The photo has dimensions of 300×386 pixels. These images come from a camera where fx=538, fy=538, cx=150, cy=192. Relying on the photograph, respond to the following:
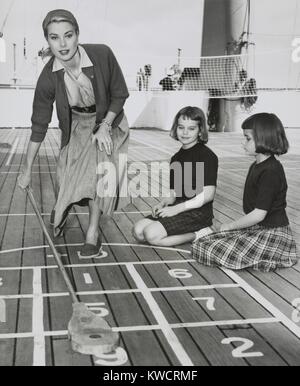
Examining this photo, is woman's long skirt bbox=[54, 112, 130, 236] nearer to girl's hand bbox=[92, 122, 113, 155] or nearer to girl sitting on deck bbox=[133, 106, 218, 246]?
girl's hand bbox=[92, 122, 113, 155]

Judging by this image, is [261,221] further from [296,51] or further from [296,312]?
[296,51]

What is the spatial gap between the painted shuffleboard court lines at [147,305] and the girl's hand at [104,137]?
2.08 feet

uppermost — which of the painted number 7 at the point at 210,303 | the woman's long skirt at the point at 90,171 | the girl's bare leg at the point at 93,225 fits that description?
A: the woman's long skirt at the point at 90,171

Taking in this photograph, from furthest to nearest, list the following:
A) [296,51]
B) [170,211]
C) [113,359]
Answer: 1. [296,51]
2. [170,211]
3. [113,359]

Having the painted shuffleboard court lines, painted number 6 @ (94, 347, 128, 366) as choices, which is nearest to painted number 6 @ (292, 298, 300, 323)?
the painted shuffleboard court lines

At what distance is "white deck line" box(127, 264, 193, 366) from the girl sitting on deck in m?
0.50

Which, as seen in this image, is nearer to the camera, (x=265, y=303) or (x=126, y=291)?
(x=265, y=303)

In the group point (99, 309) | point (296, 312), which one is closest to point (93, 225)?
point (99, 309)

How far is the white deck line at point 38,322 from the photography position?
1854 millimetres

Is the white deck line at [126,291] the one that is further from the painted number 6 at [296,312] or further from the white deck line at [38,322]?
the painted number 6 at [296,312]

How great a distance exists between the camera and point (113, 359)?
6.03 feet

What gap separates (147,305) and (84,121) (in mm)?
1297

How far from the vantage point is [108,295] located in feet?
8.12

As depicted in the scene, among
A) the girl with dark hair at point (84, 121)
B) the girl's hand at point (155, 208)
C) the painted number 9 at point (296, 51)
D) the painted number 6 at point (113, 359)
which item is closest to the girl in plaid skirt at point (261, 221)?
the girl's hand at point (155, 208)
